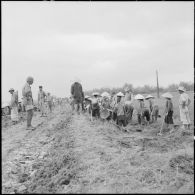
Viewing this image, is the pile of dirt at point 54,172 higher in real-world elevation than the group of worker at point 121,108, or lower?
lower

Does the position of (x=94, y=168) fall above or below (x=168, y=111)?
below

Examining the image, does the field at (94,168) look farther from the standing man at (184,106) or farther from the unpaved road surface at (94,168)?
the standing man at (184,106)

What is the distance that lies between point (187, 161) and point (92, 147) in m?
2.41

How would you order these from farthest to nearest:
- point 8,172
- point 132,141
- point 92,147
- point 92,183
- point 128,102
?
point 128,102 < point 132,141 < point 92,147 < point 8,172 < point 92,183

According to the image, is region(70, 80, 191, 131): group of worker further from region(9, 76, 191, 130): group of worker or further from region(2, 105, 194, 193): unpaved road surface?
region(2, 105, 194, 193): unpaved road surface

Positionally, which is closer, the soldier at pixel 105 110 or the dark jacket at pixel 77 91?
the dark jacket at pixel 77 91

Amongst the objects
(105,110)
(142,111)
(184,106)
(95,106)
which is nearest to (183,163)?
(184,106)

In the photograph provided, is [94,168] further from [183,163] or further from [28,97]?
[28,97]

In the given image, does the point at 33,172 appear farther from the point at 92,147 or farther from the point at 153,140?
the point at 153,140

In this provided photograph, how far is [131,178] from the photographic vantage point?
6.01 m

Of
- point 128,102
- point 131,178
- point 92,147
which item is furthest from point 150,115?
point 131,178

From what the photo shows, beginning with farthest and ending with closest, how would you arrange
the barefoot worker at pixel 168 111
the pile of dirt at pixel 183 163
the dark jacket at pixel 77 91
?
the dark jacket at pixel 77 91
the barefoot worker at pixel 168 111
the pile of dirt at pixel 183 163

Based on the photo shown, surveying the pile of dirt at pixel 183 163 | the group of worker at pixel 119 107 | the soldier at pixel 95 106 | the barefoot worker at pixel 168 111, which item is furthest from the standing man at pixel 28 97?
the pile of dirt at pixel 183 163

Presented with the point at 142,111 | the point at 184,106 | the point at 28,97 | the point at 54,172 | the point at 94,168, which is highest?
the point at 28,97
